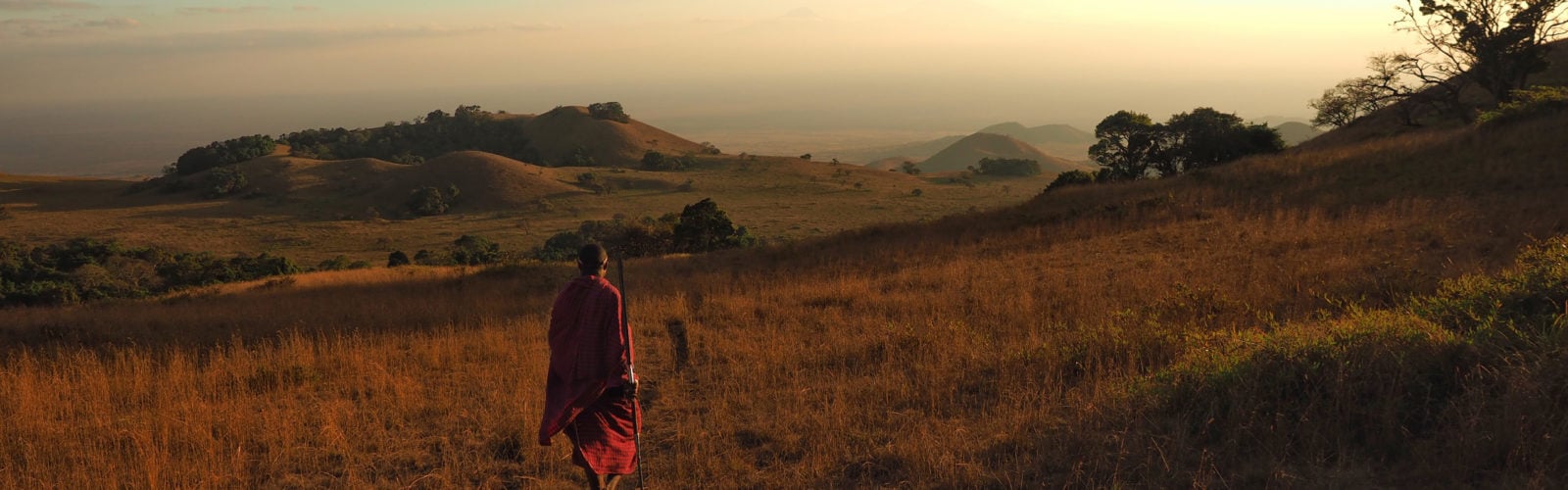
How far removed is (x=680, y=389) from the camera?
25.0ft

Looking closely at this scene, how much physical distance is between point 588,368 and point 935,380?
134 inches

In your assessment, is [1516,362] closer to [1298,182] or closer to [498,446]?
[498,446]

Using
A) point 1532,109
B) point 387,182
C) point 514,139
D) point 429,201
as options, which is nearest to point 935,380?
point 1532,109

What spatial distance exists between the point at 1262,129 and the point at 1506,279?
40151mm

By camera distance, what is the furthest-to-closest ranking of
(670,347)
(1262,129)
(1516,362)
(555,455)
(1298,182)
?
(1262,129) → (1298,182) → (670,347) → (555,455) → (1516,362)

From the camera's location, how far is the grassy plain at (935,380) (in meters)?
4.59

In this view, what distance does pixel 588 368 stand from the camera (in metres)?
4.64

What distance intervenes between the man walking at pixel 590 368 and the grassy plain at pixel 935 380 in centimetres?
72

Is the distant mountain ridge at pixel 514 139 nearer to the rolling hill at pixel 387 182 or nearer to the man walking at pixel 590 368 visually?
the rolling hill at pixel 387 182

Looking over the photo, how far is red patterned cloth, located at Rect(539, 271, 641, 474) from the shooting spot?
4637 millimetres

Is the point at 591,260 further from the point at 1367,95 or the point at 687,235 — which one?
the point at 1367,95

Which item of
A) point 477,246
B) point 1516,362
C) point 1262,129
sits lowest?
point 477,246

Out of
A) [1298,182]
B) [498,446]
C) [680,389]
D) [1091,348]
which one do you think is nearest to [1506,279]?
[1091,348]

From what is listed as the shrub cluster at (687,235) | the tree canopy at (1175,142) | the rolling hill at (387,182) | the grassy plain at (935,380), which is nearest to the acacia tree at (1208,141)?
the tree canopy at (1175,142)
